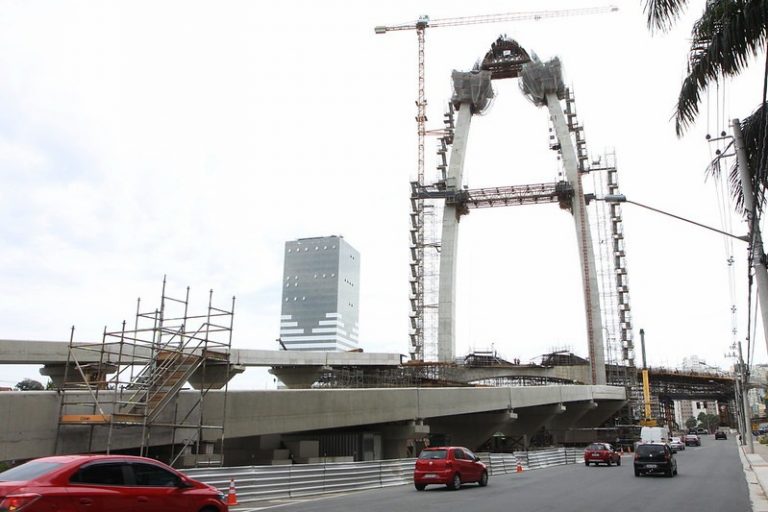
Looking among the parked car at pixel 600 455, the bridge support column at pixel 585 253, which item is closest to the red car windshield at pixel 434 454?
the parked car at pixel 600 455

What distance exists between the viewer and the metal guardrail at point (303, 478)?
53.9 ft

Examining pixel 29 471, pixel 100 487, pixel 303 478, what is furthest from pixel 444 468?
pixel 29 471

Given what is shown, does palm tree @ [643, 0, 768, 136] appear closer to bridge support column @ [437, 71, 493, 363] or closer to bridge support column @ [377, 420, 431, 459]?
bridge support column @ [377, 420, 431, 459]

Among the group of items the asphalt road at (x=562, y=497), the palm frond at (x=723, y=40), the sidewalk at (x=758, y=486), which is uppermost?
the palm frond at (x=723, y=40)

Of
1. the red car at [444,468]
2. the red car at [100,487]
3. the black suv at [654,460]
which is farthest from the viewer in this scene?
the black suv at [654,460]

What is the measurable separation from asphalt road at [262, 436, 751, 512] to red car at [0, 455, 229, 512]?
17.5 ft

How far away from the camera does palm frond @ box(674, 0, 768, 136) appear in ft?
39.5

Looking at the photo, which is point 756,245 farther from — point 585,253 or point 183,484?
point 585,253

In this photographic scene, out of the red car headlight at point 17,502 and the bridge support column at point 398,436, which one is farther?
the bridge support column at point 398,436

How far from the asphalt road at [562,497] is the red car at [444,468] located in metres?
0.35

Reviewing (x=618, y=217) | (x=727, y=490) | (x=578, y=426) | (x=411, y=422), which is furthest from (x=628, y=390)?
(x=727, y=490)

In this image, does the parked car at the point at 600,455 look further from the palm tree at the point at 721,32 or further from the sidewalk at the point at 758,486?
the palm tree at the point at 721,32

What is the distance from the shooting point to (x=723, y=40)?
1244 cm

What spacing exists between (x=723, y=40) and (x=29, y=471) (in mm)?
14093
